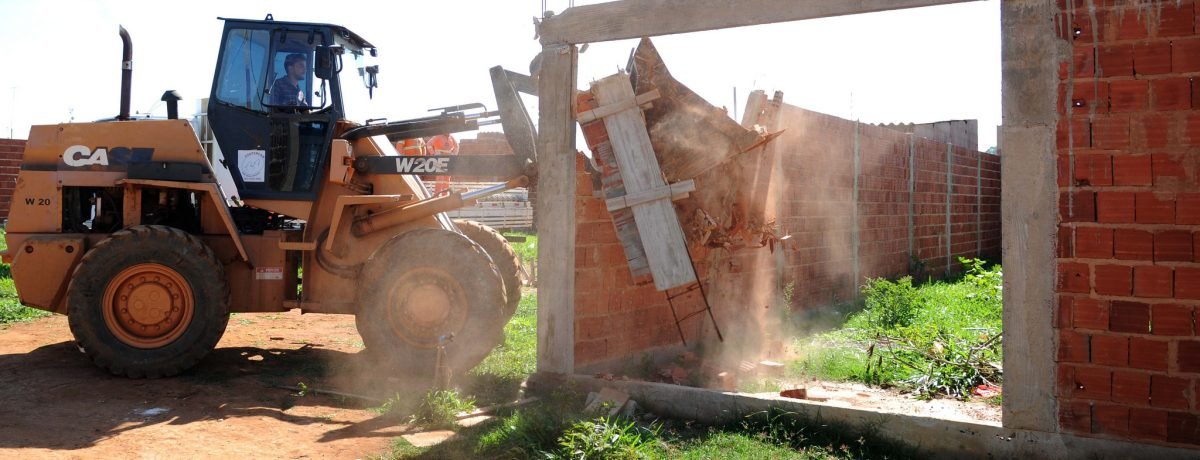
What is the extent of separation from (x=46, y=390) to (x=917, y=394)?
22.3 feet

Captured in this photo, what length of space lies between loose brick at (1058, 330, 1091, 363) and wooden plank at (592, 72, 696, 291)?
247 cm

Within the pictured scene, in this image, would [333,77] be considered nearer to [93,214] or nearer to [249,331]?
[93,214]

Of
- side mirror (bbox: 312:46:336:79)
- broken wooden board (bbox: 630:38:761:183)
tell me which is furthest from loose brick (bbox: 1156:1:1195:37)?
side mirror (bbox: 312:46:336:79)

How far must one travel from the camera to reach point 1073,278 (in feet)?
14.8

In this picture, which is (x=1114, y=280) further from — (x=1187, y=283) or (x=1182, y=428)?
(x=1182, y=428)

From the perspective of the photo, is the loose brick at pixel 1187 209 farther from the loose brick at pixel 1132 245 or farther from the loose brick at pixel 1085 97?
the loose brick at pixel 1085 97

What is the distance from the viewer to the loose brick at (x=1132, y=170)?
14.2 feet

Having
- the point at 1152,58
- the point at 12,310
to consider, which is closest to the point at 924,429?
the point at 1152,58

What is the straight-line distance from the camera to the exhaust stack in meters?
8.03

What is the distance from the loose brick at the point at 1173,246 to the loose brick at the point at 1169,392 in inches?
24.5

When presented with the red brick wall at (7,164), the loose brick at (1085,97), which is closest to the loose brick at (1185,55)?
the loose brick at (1085,97)

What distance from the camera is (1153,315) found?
4316 millimetres

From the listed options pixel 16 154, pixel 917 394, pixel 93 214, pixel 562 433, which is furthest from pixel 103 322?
pixel 16 154

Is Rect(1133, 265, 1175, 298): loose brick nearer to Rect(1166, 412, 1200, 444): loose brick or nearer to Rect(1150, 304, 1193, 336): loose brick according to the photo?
Rect(1150, 304, 1193, 336): loose brick
